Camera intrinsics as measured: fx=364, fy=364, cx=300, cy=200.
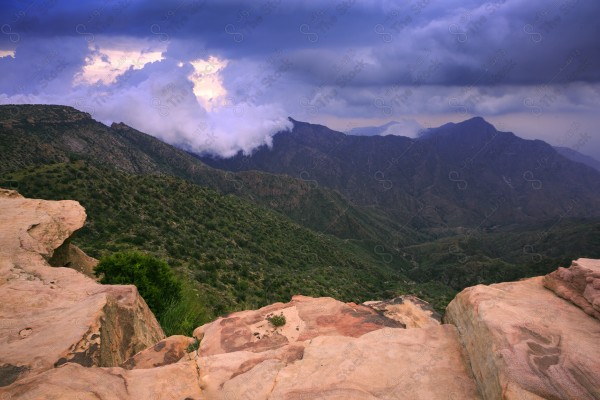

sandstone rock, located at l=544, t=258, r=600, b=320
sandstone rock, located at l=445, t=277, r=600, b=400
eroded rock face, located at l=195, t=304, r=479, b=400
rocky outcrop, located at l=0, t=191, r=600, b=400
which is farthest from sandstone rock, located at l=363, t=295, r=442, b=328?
sandstone rock, located at l=544, t=258, r=600, b=320

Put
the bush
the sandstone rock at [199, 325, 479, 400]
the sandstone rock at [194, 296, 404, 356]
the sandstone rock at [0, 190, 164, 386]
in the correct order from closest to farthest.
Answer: the sandstone rock at [199, 325, 479, 400] → the sandstone rock at [0, 190, 164, 386] → the sandstone rock at [194, 296, 404, 356] → the bush

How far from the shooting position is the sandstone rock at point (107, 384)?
23.9 feet

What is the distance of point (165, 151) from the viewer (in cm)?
18000

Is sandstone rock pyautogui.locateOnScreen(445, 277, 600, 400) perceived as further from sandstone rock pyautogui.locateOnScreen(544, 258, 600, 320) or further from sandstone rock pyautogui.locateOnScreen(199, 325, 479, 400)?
sandstone rock pyautogui.locateOnScreen(199, 325, 479, 400)

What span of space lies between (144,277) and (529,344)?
1843cm

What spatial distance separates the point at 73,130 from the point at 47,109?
12.6 m

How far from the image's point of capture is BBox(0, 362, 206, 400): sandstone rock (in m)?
7.29

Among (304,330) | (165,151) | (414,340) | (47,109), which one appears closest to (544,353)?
(414,340)

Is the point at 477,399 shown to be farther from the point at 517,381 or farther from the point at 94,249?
the point at 94,249

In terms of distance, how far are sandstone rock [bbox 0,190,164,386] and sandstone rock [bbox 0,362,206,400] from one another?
3.37 feet

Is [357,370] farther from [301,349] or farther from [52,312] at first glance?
[52,312]

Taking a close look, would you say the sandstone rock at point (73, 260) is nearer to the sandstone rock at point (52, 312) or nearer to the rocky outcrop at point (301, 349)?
the sandstone rock at point (52, 312)

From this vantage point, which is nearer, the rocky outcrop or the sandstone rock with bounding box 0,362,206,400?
the sandstone rock with bounding box 0,362,206,400

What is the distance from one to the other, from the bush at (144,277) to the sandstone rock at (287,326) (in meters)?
7.25
